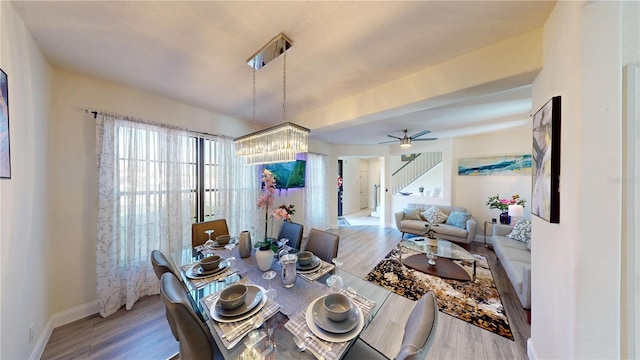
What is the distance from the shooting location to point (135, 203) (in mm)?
2203

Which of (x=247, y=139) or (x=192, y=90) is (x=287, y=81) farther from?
(x=192, y=90)

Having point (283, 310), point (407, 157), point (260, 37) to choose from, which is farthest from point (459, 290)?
point (407, 157)

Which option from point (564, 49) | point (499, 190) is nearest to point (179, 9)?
point (564, 49)

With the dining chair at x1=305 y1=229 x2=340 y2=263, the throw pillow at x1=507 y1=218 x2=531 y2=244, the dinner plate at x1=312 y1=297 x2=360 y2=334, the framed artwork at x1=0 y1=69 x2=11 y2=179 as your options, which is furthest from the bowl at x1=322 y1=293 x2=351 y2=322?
the throw pillow at x1=507 y1=218 x2=531 y2=244

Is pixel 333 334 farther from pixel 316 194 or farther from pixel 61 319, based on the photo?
pixel 316 194

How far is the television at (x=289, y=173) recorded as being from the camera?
373cm

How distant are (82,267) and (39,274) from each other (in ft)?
1.34

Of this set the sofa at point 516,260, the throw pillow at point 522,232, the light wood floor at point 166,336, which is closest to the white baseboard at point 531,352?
the light wood floor at point 166,336

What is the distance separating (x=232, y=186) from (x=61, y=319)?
2124 mm

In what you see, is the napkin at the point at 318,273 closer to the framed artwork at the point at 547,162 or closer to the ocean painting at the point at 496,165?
the framed artwork at the point at 547,162

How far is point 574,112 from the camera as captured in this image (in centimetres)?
97

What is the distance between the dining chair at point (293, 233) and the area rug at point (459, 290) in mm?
1281

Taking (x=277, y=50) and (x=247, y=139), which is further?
(x=247, y=139)

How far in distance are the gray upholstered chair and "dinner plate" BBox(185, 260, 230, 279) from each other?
3.77 feet
